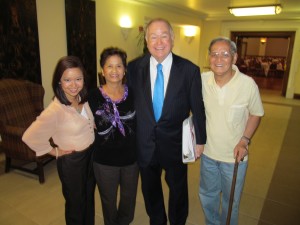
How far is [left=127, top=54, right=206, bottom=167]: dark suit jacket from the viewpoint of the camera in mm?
1585

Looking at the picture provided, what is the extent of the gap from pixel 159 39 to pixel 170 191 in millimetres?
1076

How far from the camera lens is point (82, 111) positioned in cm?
156

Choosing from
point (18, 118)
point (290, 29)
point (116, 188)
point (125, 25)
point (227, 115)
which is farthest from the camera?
point (290, 29)

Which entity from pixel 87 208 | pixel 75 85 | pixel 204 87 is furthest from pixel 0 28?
pixel 204 87

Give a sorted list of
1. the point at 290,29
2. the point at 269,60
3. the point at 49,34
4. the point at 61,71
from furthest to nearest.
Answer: the point at 269,60 → the point at 290,29 → the point at 49,34 → the point at 61,71

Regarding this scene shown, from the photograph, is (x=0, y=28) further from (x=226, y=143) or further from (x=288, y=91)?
(x=288, y=91)

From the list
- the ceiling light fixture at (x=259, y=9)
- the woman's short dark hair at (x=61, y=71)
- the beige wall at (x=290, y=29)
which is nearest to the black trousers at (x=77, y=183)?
the woman's short dark hair at (x=61, y=71)

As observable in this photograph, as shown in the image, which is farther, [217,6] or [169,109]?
[217,6]

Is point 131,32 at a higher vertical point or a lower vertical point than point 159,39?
higher

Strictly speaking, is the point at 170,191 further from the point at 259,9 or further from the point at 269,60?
the point at 269,60

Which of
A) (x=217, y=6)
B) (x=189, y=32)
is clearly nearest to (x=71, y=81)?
(x=217, y=6)

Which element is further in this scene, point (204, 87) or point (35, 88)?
point (35, 88)

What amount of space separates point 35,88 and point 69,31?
4.75ft

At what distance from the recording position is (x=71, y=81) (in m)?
1.47
